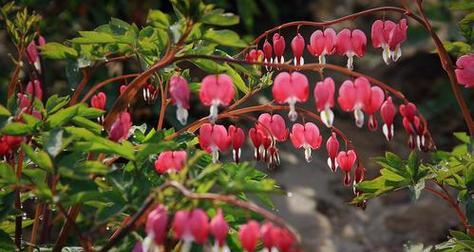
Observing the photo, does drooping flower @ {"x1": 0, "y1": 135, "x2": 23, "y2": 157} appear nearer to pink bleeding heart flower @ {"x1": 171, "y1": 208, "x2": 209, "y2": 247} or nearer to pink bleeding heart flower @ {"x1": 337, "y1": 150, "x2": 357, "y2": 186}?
pink bleeding heart flower @ {"x1": 171, "y1": 208, "x2": 209, "y2": 247}

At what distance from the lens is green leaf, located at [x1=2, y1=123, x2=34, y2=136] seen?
1.57 m

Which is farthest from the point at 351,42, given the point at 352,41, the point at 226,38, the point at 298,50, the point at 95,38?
the point at 95,38

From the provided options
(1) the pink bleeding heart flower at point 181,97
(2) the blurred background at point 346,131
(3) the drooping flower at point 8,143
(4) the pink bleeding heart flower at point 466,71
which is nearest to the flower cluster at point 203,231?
(1) the pink bleeding heart flower at point 181,97

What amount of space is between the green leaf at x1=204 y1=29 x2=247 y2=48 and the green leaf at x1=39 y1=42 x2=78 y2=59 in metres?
0.42

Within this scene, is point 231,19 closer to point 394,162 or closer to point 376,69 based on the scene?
point 394,162

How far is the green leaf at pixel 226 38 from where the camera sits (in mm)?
1527

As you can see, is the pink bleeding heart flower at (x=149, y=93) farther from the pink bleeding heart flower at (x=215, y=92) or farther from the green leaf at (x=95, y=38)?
the pink bleeding heart flower at (x=215, y=92)

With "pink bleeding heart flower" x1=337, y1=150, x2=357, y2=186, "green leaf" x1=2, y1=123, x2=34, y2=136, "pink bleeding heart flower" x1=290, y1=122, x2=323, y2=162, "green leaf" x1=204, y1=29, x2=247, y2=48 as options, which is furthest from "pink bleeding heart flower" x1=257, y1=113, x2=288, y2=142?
"green leaf" x1=2, y1=123, x2=34, y2=136

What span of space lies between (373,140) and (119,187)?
10.3ft

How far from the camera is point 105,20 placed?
392 cm

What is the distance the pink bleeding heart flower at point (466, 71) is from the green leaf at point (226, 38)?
0.68 metres

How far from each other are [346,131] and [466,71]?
2.70 metres

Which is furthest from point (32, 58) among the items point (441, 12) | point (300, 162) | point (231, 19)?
point (441, 12)

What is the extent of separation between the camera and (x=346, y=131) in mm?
4680
